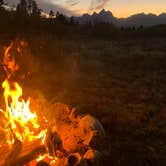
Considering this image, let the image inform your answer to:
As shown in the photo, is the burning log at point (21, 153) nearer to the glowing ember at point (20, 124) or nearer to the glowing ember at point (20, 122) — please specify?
the glowing ember at point (20, 124)

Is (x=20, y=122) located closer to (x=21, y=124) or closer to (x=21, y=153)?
(x=21, y=124)

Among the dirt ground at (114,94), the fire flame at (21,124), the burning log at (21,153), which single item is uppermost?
the fire flame at (21,124)

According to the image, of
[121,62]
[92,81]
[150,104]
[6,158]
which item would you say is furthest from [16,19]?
[6,158]

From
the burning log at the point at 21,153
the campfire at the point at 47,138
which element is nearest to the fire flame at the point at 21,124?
the campfire at the point at 47,138

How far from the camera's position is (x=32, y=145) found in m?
7.77

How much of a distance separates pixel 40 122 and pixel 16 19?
1794 cm

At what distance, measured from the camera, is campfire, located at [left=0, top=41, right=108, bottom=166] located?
7.43 metres

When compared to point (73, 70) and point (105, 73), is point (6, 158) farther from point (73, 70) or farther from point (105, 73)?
point (105, 73)

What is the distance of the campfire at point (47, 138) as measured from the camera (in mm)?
7430

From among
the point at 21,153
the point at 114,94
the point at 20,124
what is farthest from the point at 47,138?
the point at 114,94

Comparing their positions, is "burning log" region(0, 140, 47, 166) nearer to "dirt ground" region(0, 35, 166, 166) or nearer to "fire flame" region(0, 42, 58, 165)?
"fire flame" region(0, 42, 58, 165)

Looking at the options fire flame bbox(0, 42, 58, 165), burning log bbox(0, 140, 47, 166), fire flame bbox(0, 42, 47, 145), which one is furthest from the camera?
fire flame bbox(0, 42, 47, 145)

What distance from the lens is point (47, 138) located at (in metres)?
7.62

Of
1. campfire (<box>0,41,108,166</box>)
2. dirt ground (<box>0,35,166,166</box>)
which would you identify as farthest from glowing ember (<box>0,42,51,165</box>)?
dirt ground (<box>0,35,166,166</box>)
